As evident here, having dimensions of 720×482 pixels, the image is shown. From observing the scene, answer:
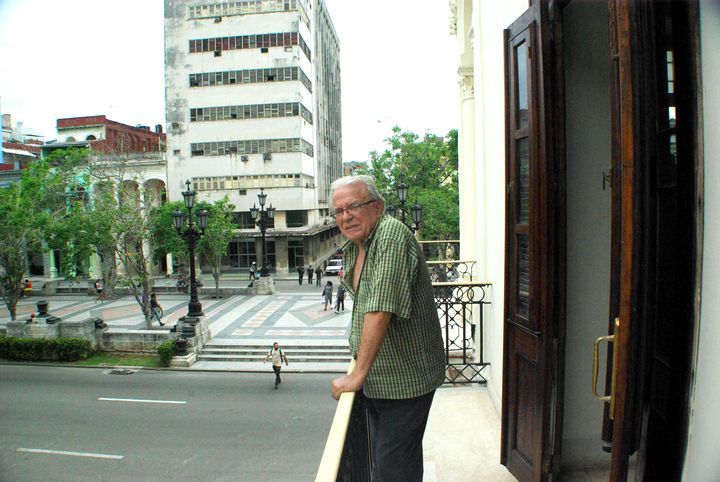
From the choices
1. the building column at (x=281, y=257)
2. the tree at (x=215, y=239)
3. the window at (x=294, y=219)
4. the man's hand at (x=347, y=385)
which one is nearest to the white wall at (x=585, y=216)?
the man's hand at (x=347, y=385)

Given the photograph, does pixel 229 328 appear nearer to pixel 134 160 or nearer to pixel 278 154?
pixel 278 154

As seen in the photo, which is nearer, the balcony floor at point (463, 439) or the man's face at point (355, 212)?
the man's face at point (355, 212)

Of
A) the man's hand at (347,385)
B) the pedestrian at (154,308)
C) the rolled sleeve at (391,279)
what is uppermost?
the rolled sleeve at (391,279)

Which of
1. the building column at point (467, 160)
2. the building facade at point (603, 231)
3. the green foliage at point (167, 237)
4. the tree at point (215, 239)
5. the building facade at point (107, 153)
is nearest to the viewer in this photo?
the building facade at point (603, 231)

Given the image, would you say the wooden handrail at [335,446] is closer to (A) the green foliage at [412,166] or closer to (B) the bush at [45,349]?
(B) the bush at [45,349]

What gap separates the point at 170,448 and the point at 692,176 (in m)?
10.6

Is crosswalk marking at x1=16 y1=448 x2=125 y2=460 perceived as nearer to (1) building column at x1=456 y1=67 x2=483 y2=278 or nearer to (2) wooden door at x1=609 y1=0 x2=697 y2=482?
(1) building column at x1=456 y1=67 x2=483 y2=278

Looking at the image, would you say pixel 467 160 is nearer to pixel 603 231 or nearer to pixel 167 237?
pixel 603 231

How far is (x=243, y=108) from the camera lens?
37.1 metres

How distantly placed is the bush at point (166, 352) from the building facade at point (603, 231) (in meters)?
13.5

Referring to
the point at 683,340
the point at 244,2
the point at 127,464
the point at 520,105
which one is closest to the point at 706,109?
the point at 683,340

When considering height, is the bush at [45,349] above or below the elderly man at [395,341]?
below

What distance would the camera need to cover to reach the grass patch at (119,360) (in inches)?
668

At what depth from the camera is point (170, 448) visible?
1008 centimetres
